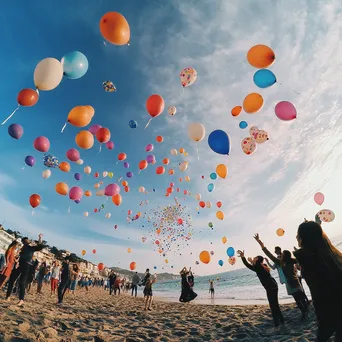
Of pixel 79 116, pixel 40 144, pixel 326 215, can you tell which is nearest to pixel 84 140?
pixel 79 116

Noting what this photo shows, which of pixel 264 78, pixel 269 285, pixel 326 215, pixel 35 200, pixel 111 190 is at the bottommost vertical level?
pixel 269 285

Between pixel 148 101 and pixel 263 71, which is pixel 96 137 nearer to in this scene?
pixel 148 101

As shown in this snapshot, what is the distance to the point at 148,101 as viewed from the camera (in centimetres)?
803

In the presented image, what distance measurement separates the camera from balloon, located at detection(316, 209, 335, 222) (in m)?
9.12

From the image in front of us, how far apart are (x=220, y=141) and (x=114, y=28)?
176 inches

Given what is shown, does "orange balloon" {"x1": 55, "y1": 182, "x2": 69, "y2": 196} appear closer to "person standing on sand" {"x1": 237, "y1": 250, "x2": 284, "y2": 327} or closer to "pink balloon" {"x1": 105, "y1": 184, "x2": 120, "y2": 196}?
"pink balloon" {"x1": 105, "y1": 184, "x2": 120, "y2": 196}

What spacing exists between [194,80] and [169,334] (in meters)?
7.57

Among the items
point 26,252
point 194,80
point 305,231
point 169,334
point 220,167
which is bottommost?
point 169,334

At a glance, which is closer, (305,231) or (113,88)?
(305,231)

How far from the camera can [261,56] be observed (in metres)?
6.52

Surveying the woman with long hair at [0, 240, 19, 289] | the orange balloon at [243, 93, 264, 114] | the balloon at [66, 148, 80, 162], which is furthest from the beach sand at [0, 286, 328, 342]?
the balloon at [66, 148, 80, 162]

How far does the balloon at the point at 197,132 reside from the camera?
28.9 ft

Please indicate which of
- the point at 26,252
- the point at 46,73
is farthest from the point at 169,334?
the point at 46,73

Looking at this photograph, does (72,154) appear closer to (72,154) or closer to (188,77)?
(72,154)
